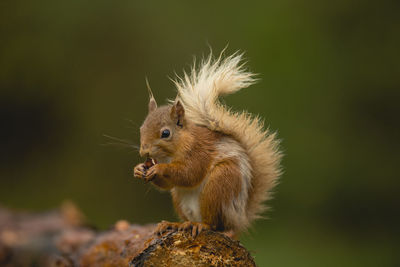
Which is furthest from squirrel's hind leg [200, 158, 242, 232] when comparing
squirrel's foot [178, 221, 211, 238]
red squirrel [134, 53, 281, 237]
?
squirrel's foot [178, 221, 211, 238]

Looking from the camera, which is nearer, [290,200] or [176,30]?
[290,200]

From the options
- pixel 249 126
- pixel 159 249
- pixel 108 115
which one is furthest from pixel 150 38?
pixel 159 249

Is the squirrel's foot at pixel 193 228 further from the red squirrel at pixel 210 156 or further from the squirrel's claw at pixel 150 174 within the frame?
the squirrel's claw at pixel 150 174

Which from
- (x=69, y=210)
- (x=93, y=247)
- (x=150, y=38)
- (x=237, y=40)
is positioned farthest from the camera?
(x=150, y=38)

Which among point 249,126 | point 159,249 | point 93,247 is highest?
point 249,126

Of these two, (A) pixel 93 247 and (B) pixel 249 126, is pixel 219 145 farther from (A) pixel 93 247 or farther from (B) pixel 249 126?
(A) pixel 93 247

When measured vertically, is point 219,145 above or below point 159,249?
above

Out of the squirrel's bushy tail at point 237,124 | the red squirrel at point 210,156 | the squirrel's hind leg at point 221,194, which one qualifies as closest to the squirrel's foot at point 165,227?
the red squirrel at point 210,156
